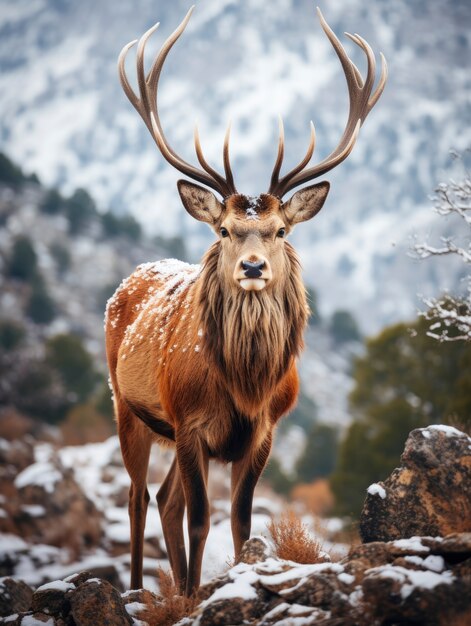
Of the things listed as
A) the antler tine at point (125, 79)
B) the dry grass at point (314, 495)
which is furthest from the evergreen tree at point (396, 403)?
the antler tine at point (125, 79)

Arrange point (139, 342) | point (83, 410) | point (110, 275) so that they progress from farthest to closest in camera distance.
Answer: point (110, 275) → point (83, 410) → point (139, 342)

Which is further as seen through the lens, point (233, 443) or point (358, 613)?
point (233, 443)

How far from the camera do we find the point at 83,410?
1302 inches

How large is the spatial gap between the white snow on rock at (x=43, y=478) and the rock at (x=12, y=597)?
8727mm

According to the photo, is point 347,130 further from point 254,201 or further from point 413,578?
point 413,578

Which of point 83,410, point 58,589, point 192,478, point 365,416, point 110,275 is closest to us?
point 58,589

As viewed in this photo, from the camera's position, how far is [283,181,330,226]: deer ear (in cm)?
639

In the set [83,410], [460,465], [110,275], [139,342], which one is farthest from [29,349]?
[460,465]

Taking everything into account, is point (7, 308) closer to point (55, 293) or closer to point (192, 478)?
point (55, 293)

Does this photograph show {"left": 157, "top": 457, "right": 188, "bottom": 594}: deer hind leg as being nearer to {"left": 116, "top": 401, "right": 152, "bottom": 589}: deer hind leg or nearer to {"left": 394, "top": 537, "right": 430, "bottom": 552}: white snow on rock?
{"left": 116, "top": 401, "right": 152, "bottom": 589}: deer hind leg

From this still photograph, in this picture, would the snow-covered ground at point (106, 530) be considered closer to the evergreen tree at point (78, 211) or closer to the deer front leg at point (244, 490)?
the deer front leg at point (244, 490)

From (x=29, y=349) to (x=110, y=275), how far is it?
23.3 metres

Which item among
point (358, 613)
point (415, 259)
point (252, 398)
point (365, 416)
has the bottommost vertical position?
point (358, 613)

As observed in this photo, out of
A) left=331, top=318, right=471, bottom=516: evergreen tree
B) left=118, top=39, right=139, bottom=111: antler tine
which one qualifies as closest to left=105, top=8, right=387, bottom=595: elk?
left=118, top=39, right=139, bottom=111: antler tine
